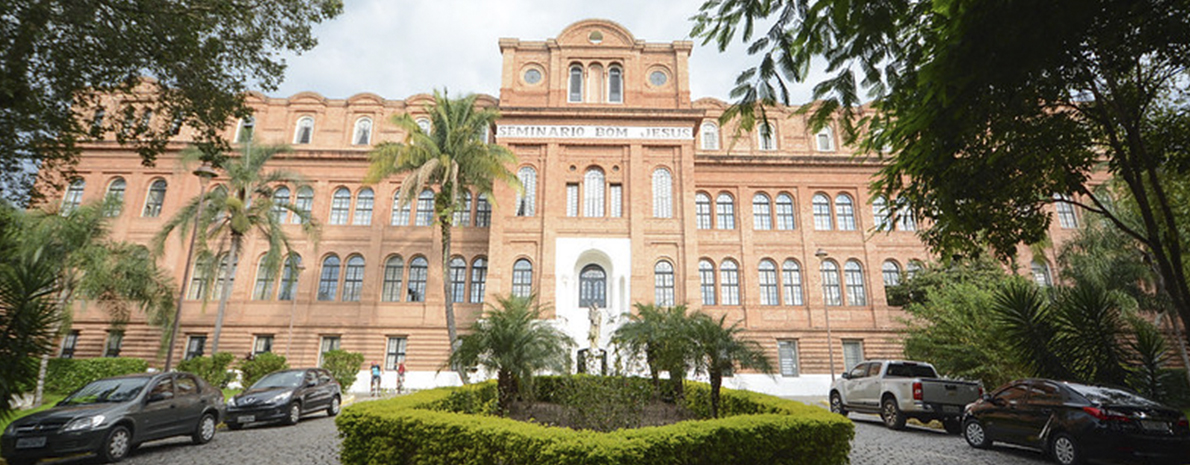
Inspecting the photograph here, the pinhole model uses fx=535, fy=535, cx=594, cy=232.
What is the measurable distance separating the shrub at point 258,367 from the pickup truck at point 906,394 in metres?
19.1

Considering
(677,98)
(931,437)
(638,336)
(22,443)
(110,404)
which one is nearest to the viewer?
(22,443)

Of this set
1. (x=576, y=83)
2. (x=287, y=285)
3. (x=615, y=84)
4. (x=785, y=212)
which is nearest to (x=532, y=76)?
(x=576, y=83)

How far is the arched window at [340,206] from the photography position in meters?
27.0

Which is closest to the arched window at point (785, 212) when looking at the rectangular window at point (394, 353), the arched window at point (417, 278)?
the arched window at point (417, 278)

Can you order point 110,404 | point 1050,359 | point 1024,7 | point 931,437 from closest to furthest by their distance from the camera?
point 1024,7, point 110,404, point 1050,359, point 931,437

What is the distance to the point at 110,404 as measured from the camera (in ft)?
29.1

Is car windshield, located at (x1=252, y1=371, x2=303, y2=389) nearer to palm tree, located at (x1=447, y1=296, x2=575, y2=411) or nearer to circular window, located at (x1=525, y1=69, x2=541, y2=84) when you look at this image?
palm tree, located at (x1=447, y1=296, x2=575, y2=411)

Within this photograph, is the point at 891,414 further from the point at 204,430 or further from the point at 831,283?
the point at 831,283

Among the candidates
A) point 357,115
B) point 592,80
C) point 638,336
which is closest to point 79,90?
point 638,336

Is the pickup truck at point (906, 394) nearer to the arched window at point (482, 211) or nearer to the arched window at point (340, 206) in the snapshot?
the arched window at point (482, 211)

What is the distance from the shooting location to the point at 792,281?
86.8 ft

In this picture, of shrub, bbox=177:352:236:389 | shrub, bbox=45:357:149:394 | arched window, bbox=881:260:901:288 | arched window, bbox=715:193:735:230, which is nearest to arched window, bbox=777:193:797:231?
arched window, bbox=715:193:735:230

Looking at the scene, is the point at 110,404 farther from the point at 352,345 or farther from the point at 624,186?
the point at 624,186

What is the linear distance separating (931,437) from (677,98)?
61.6ft
